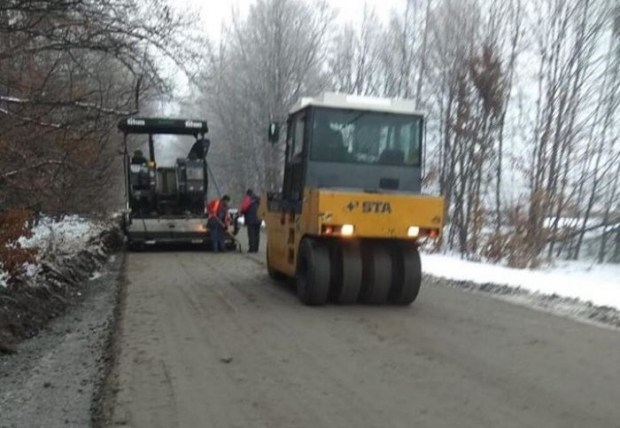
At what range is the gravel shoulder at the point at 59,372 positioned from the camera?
5691mm

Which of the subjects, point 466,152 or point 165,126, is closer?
point 165,126

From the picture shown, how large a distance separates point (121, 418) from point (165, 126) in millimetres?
16547

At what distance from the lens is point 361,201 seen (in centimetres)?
988

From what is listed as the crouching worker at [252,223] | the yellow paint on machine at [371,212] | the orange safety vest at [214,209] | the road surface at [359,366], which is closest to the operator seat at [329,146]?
the yellow paint on machine at [371,212]

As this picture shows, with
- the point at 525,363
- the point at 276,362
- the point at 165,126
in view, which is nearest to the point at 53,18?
the point at 276,362

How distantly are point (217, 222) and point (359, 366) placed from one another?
13555 millimetres

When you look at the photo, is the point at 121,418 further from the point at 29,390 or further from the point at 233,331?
the point at 233,331

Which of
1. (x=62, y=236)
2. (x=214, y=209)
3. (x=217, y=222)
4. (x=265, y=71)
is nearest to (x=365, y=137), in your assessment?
(x=62, y=236)

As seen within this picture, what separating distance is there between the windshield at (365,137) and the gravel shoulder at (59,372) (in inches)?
155

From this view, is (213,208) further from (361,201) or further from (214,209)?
(361,201)

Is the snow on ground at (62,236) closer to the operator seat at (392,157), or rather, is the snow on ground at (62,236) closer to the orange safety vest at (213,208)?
the orange safety vest at (213,208)

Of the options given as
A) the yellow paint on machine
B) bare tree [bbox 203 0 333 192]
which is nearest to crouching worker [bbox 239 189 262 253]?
the yellow paint on machine

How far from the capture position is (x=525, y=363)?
7.20 m

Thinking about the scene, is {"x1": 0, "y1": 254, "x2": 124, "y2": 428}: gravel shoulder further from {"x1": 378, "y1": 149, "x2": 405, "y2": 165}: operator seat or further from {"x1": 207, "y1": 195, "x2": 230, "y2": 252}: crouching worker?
{"x1": 207, "y1": 195, "x2": 230, "y2": 252}: crouching worker
